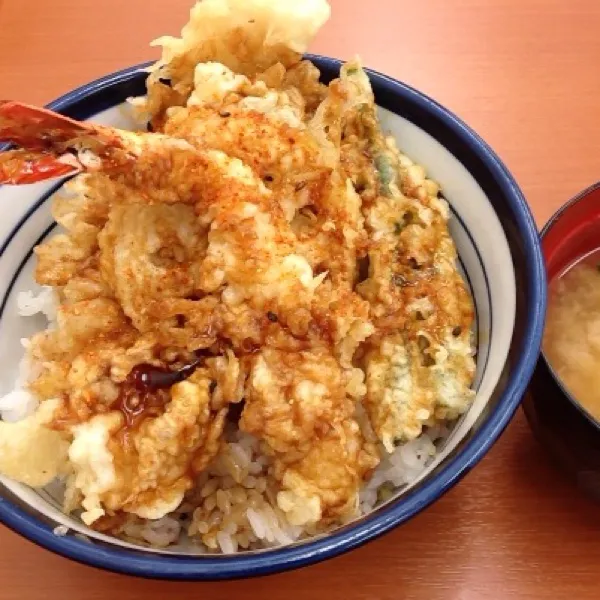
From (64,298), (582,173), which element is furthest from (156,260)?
(582,173)

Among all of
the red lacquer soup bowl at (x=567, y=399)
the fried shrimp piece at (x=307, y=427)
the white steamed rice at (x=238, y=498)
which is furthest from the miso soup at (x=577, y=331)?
the fried shrimp piece at (x=307, y=427)

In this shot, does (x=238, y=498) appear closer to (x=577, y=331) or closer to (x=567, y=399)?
(x=567, y=399)

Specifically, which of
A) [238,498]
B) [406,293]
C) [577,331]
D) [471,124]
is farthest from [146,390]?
[471,124]

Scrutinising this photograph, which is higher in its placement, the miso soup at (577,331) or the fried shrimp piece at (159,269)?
the fried shrimp piece at (159,269)

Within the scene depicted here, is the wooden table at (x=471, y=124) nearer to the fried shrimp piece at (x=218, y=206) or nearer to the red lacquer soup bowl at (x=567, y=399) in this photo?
the red lacquer soup bowl at (x=567, y=399)

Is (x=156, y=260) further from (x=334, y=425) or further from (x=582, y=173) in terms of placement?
(x=582, y=173)
